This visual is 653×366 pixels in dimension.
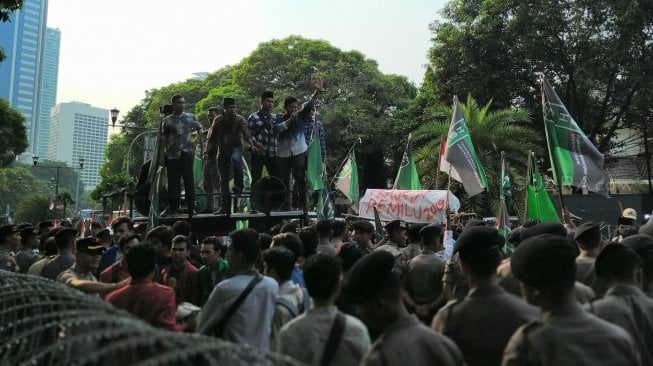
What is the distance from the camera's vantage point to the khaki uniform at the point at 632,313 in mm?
3000

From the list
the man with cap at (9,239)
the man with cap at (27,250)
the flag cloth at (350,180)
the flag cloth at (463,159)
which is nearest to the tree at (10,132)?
the flag cloth at (350,180)

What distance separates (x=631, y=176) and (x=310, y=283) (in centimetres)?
3507

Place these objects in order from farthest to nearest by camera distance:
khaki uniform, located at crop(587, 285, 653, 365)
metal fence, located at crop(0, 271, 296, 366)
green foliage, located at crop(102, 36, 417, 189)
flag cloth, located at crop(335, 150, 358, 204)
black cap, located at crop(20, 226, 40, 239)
A: green foliage, located at crop(102, 36, 417, 189) → flag cloth, located at crop(335, 150, 358, 204) → black cap, located at crop(20, 226, 40, 239) → khaki uniform, located at crop(587, 285, 653, 365) → metal fence, located at crop(0, 271, 296, 366)

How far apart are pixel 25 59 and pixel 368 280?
183050mm

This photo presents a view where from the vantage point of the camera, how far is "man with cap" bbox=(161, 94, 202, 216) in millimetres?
A: 8992

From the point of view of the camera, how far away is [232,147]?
9.49 metres

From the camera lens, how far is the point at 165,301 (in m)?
3.86

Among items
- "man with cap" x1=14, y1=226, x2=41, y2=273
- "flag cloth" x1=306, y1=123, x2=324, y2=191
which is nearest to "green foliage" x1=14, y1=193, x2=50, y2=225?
"flag cloth" x1=306, y1=123, x2=324, y2=191

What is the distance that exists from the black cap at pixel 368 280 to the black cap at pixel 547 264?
0.57m

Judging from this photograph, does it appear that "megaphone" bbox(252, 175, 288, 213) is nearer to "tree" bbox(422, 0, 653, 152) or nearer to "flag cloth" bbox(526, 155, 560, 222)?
"flag cloth" bbox(526, 155, 560, 222)

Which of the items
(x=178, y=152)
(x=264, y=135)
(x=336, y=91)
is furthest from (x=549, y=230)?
(x=336, y=91)

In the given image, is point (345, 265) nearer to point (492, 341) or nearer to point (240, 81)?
point (492, 341)

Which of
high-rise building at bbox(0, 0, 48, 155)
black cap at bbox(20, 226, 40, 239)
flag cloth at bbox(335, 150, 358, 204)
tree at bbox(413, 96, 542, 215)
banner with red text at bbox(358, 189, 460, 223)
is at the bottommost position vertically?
black cap at bbox(20, 226, 40, 239)

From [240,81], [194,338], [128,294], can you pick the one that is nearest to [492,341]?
[194,338]
